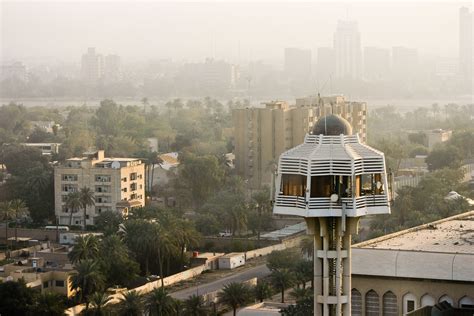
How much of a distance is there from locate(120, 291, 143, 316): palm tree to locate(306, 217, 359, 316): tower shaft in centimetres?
1361

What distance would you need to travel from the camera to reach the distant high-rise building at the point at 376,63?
140 metres

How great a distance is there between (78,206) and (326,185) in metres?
30.0

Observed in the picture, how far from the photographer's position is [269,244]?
40062 mm

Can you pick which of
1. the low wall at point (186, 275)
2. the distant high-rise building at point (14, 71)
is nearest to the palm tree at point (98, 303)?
the low wall at point (186, 275)

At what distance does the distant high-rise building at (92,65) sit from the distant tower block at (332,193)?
140940 mm

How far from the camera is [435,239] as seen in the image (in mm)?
21562

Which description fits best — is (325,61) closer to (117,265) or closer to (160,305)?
(117,265)

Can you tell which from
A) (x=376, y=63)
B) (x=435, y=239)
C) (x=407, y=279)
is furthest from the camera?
(x=376, y=63)

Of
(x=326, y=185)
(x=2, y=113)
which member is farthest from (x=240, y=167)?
(x=326, y=185)

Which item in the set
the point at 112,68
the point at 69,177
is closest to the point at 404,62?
the point at 112,68

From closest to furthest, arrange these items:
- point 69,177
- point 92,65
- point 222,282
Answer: point 222,282 → point 69,177 → point 92,65

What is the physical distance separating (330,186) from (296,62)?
123 meters

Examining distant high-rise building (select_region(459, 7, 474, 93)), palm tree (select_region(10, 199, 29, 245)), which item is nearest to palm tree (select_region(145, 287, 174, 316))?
palm tree (select_region(10, 199, 29, 245))

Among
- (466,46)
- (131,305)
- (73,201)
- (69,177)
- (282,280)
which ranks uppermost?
(466,46)
